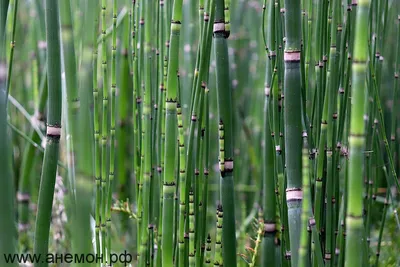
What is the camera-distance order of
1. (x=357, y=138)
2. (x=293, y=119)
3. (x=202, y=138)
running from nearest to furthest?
(x=357, y=138) < (x=293, y=119) < (x=202, y=138)

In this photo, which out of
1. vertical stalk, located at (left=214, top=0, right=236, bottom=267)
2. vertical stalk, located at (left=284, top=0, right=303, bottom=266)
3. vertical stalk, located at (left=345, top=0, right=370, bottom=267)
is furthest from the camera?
vertical stalk, located at (left=214, top=0, right=236, bottom=267)

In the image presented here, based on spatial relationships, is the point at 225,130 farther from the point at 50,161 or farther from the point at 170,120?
the point at 50,161

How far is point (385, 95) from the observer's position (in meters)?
2.59

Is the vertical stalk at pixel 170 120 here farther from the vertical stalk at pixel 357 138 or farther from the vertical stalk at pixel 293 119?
the vertical stalk at pixel 357 138

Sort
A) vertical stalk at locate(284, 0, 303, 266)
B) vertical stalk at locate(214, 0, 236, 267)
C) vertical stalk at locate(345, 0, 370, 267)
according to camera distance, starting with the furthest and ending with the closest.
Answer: vertical stalk at locate(214, 0, 236, 267)
vertical stalk at locate(284, 0, 303, 266)
vertical stalk at locate(345, 0, 370, 267)

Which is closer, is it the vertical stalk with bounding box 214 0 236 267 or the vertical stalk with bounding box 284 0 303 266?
the vertical stalk with bounding box 284 0 303 266

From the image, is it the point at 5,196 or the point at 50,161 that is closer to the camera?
the point at 5,196

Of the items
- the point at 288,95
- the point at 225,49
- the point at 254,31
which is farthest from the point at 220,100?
the point at 254,31

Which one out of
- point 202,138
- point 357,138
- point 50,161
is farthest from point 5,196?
point 202,138

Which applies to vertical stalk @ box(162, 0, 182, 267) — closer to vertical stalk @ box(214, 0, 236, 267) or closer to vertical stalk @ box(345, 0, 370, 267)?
vertical stalk @ box(214, 0, 236, 267)

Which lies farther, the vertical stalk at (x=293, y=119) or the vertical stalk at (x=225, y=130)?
the vertical stalk at (x=225, y=130)

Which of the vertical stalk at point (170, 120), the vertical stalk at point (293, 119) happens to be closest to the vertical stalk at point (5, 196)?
the vertical stalk at point (170, 120)

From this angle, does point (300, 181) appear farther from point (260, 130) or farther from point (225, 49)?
point (260, 130)

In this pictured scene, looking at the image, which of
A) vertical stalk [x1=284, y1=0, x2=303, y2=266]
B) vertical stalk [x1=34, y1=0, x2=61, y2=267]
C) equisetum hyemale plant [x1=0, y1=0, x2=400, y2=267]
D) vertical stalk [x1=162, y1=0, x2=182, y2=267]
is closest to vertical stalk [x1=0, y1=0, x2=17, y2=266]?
equisetum hyemale plant [x1=0, y1=0, x2=400, y2=267]
